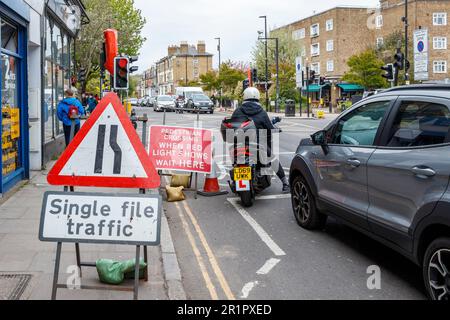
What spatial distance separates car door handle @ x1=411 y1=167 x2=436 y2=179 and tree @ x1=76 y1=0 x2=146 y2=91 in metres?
39.8

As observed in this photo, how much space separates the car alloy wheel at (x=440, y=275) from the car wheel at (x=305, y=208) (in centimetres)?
258

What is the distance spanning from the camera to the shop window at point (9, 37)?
9482mm

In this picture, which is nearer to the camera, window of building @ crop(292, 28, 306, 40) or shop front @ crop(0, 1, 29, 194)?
shop front @ crop(0, 1, 29, 194)

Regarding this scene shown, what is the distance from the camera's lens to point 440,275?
13.4ft

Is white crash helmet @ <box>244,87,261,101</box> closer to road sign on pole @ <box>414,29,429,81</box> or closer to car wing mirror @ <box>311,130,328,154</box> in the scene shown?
car wing mirror @ <box>311,130,328,154</box>

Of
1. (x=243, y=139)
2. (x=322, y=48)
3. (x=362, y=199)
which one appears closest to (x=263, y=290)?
(x=362, y=199)

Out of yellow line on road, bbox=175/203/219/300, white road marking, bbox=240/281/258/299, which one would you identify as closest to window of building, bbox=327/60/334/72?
yellow line on road, bbox=175/203/219/300

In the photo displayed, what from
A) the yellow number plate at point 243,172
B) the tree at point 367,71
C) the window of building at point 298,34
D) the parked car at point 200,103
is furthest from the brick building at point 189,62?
the yellow number plate at point 243,172

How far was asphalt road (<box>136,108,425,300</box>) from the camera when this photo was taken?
15.8ft

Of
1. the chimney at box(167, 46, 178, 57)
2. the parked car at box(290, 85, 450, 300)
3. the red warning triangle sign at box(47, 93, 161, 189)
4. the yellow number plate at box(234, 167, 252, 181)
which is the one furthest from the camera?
the chimney at box(167, 46, 178, 57)

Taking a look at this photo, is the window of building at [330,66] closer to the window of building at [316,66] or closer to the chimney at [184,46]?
the window of building at [316,66]

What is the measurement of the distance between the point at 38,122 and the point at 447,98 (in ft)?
31.5

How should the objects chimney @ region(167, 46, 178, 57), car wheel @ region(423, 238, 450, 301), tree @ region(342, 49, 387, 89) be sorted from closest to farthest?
1. car wheel @ region(423, 238, 450, 301)
2. tree @ region(342, 49, 387, 89)
3. chimney @ region(167, 46, 178, 57)

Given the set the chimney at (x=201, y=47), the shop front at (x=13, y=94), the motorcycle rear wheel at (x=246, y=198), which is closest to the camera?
the motorcycle rear wheel at (x=246, y=198)
